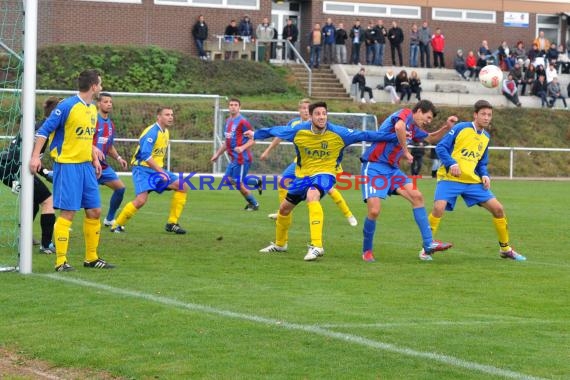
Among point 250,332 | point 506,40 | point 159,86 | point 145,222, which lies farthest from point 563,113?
point 250,332

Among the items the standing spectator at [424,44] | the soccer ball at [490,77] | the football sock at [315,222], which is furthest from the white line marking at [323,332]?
the standing spectator at [424,44]

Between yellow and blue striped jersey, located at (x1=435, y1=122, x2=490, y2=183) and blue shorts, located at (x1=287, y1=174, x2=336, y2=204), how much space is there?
1.49 m

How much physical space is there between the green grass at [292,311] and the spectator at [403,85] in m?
27.7

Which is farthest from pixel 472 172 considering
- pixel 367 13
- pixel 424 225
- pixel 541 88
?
pixel 367 13

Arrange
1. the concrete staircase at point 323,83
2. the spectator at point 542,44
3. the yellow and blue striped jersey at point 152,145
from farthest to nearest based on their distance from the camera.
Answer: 1. the spectator at point 542,44
2. the concrete staircase at point 323,83
3. the yellow and blue striped jersey at point 152,145

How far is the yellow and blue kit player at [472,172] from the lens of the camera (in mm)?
14125

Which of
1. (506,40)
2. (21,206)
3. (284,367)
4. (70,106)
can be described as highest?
(506,40)

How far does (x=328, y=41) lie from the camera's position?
46.6m

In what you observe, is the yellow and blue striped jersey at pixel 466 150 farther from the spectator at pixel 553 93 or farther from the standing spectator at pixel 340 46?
the spectator at pixel 553 93

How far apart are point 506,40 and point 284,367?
48.8 m

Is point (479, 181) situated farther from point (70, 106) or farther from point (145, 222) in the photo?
point (145, 222)

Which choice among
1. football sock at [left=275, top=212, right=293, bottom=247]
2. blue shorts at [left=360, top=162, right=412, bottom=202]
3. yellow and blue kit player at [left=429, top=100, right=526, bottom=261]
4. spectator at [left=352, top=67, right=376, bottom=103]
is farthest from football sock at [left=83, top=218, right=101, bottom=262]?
spectator at [left=352, top=67, right=376, bottom=103]

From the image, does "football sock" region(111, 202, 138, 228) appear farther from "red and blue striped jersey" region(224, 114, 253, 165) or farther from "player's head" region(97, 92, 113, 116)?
"red and blue striped jersey" region(224, 114, 253, 165)

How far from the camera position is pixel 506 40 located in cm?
5447
